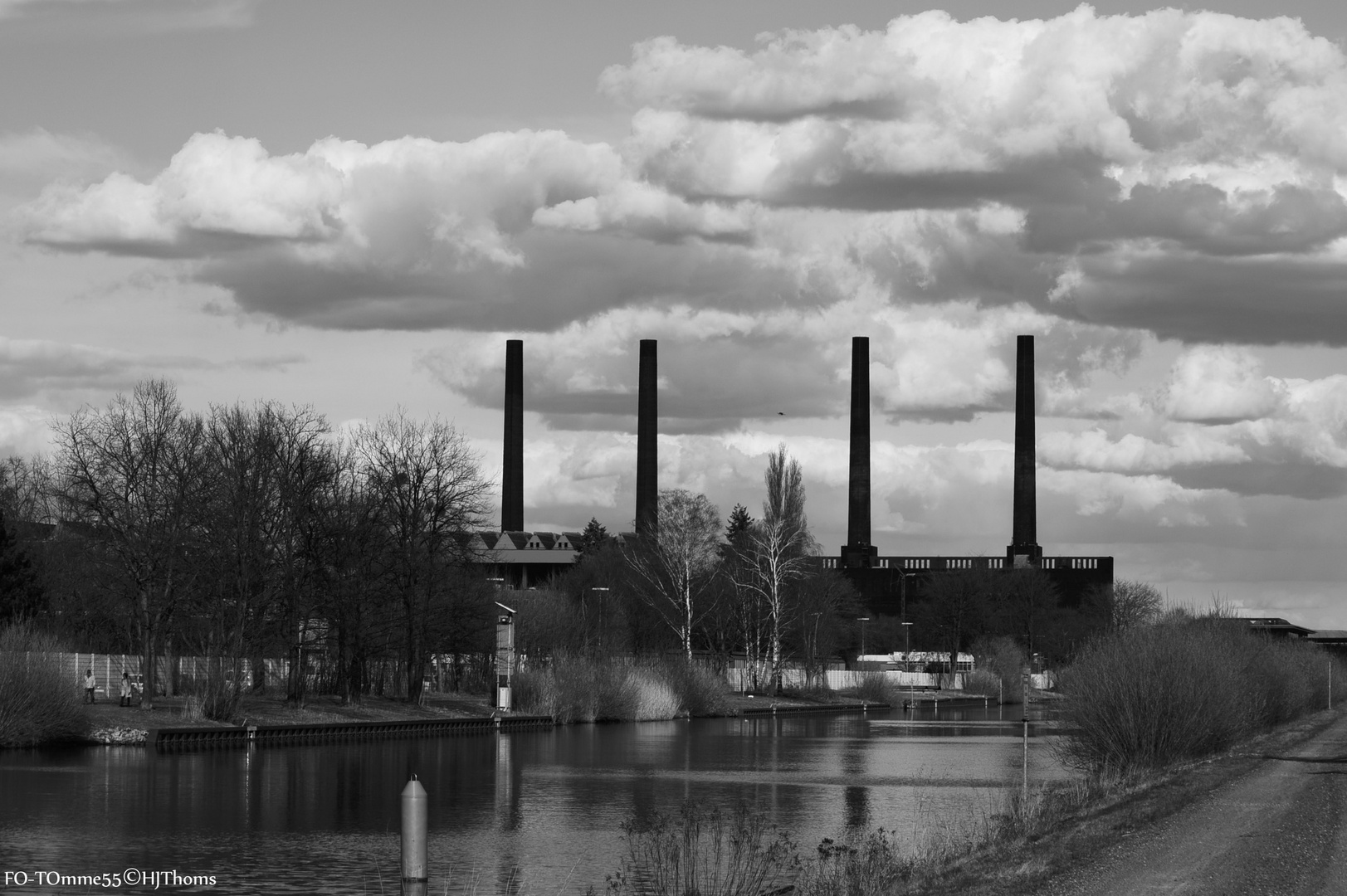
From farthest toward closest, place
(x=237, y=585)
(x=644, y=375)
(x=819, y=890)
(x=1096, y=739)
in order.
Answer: (x=644, y=375), (x=237, y=585), (x=1096, y=739), (x=819, y=890)

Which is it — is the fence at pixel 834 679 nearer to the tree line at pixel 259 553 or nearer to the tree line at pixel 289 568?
the tree line at pixel 289 568

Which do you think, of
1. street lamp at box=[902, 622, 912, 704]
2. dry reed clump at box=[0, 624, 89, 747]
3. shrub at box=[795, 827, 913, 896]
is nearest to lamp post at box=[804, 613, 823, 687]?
street lamp at box=[902, 622, 912, 704]

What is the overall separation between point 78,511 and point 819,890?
47.9m

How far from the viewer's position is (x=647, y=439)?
116000 mm

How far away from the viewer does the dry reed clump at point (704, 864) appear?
61.5ft

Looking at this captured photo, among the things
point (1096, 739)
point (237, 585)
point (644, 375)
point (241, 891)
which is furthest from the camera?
point (644, 375)

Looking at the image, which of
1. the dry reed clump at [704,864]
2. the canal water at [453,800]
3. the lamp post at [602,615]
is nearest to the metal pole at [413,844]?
the dry reed clump at [704,864]

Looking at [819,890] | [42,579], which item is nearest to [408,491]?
[42,579]

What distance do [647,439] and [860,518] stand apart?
835 inches

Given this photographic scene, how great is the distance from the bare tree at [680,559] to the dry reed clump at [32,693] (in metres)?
42.5

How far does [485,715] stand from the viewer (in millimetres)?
67125

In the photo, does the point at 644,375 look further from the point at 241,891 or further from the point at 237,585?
the point at 241,891

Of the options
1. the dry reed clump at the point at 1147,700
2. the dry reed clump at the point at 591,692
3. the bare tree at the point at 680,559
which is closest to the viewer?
the dry reed clump at the point at 1147,700

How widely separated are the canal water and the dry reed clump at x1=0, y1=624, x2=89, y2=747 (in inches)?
39.5
